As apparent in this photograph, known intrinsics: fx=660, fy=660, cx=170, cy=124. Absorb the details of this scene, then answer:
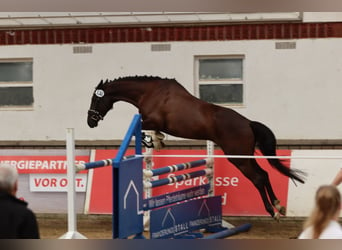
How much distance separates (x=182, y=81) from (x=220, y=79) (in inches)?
12.8

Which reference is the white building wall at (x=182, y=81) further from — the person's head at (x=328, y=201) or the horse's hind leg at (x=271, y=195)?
the person's head at (x=328, y=201)

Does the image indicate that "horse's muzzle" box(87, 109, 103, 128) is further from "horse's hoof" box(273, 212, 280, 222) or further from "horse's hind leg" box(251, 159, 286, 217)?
"horse's hoof" box(273, 212, 280, 222)

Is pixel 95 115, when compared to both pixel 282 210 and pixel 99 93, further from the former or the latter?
pixel 282 210

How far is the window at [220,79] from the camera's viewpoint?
555 centimetres

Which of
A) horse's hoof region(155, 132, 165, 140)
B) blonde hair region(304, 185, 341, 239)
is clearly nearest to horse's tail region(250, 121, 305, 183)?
horse's hoof region(155, 132, 165, 140)

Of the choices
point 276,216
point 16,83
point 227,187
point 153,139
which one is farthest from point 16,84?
point 276,216

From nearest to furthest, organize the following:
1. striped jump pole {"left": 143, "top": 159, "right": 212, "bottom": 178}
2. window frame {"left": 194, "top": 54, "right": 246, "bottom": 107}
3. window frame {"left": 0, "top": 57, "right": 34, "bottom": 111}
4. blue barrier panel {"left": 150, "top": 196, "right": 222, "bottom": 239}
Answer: blue barrier panel {"left": 150, "top": 196, "right": 222, "bottom": 239} < striped jump pole {"left": 143, "top": 159, "right": 212, "bottom": 178} < window frame {"left": 194, "top": 54, "right": 246, "bottom": 107} < window frame {"left": 0, "top": 57, "right": 34, "bottom": 111}

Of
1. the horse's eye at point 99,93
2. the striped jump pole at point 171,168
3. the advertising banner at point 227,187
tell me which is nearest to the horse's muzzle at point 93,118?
the horse's eye at point 99,93

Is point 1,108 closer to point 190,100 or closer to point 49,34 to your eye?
point 49,34

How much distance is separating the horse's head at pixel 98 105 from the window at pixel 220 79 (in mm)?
808

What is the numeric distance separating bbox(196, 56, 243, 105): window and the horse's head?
0.81m

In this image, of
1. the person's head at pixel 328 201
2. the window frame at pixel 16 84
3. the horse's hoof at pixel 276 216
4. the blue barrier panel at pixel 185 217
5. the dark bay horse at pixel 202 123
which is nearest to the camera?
the person's head at pixel 328 201

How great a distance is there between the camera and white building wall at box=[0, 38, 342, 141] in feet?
18.1

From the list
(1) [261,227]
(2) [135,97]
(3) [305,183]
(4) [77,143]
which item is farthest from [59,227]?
(3) [305,183]
